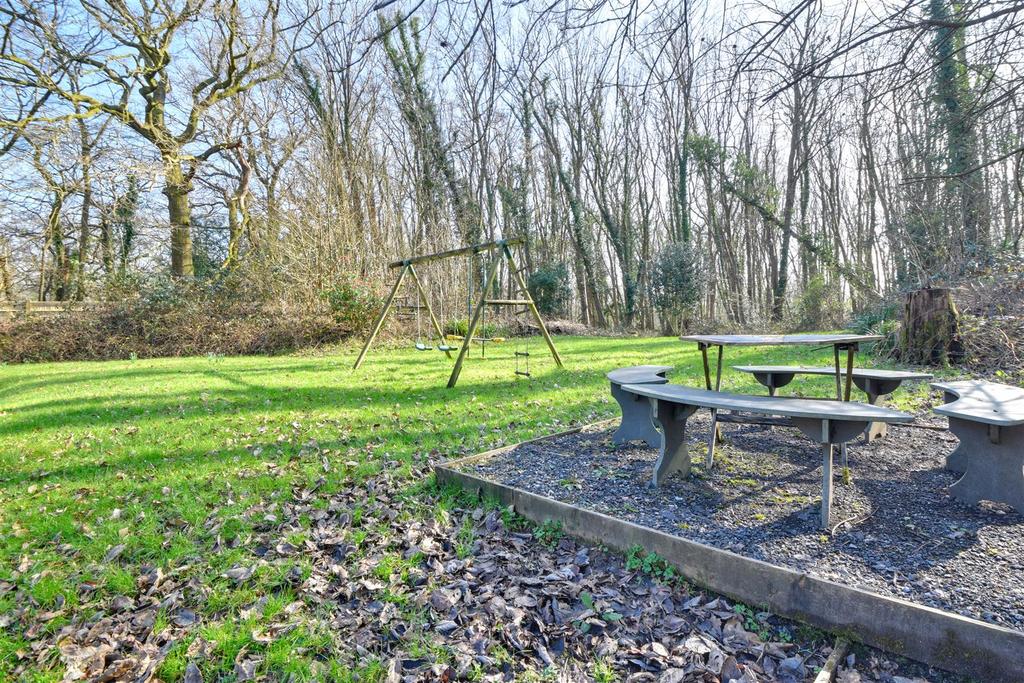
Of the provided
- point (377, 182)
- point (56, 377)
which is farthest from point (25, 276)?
point (377, 182)

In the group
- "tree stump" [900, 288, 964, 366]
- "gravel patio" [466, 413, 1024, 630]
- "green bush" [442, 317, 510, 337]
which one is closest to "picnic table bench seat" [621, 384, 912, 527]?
"gravel patio" [466, 413, 1024, 630]

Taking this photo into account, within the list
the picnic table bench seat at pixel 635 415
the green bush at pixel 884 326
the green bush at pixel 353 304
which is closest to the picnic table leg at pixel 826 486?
the picnic table bench seat at pixel 635 415

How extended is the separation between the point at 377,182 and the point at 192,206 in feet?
18.6

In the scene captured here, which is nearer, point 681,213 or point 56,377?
point 56,377

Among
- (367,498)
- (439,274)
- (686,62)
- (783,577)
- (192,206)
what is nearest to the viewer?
(783,577)

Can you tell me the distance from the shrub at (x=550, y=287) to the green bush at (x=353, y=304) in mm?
7301

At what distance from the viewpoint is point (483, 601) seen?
2602 millimetres

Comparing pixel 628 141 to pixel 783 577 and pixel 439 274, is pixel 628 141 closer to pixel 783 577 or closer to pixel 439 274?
pixel 439 274

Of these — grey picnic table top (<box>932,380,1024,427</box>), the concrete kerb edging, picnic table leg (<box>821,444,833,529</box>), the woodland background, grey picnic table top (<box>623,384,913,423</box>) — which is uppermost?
Answer: the woodland background

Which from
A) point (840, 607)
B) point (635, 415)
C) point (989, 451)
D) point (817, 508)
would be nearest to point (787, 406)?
point (817, 508)

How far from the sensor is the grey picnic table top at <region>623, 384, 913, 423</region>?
2676mm

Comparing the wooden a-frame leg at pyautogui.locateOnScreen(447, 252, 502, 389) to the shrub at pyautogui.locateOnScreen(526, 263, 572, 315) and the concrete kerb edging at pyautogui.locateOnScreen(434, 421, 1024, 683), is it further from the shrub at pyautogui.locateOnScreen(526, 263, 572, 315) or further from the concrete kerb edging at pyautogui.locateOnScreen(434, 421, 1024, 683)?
the shrub at pyautogui.locateOnScreen(526, 263, 572, 315)

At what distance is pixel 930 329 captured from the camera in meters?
8.00

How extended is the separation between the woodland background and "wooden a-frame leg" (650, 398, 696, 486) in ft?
6.34
